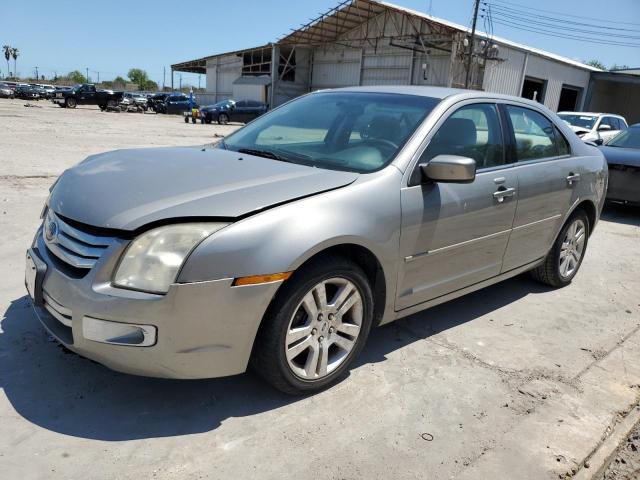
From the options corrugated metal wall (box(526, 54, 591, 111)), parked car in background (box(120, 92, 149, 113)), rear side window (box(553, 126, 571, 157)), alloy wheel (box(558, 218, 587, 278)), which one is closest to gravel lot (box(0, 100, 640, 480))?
alloy wheel (box(558, 218, 587, 278))

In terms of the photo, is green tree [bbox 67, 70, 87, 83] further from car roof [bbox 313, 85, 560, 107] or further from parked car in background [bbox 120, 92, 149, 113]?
car roof [bbox 313, 85, 560, 107]

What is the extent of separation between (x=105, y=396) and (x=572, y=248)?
13.8 ft

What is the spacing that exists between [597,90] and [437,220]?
122ft

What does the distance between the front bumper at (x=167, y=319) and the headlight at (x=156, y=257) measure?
4cm

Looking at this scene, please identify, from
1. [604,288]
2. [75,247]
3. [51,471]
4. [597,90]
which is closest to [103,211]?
[75,247]

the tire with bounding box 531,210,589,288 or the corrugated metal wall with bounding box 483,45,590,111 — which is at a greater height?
the corrugated metal wall with bounding box 483,45,590,111

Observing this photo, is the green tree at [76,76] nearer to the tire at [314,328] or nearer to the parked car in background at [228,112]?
the parked car in background at [228,112]

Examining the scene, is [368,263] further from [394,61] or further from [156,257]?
[394,61]

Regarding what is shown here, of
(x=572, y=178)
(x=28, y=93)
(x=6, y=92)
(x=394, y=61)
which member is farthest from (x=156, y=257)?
(x=6, y=92)

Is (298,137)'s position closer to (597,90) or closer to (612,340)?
(612,340)

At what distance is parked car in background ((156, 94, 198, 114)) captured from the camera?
40719 mm

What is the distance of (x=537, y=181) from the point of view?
407cm

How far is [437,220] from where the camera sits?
3.21 metres

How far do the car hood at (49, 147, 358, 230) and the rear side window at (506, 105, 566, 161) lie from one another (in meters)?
1.77
